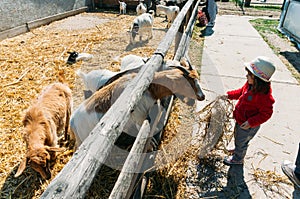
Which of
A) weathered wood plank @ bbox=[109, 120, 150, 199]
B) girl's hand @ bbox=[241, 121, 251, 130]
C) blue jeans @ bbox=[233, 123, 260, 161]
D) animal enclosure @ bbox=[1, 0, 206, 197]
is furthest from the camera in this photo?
animal enclosure @ bbox=[1, 0, 206, 197]

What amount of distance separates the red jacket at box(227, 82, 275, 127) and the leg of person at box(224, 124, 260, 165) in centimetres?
16

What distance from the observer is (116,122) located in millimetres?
1678

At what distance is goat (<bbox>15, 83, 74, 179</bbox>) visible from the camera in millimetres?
2762

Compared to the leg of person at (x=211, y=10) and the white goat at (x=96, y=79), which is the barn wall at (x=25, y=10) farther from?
the leg of person at (x=211, y=10)

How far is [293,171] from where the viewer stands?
9.86 feet

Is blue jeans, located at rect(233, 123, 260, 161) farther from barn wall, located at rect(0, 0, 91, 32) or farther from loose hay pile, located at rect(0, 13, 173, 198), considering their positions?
barn wall, located at rect(0, 0, 91, 32)

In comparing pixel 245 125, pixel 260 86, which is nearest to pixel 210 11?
pixel 260 86

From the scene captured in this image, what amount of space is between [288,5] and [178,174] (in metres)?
9.27

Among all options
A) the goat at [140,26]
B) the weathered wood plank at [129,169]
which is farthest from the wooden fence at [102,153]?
the goat at [140,26]

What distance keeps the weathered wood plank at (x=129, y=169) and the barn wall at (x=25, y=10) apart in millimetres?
8571

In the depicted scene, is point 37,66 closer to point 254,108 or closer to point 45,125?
point 45,125

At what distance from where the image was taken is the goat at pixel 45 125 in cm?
276

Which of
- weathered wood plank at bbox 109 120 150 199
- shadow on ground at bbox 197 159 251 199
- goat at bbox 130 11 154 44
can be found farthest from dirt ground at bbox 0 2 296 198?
weathered wood plank at bbox 109 120 150 199

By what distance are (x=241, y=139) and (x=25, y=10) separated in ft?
32.5
